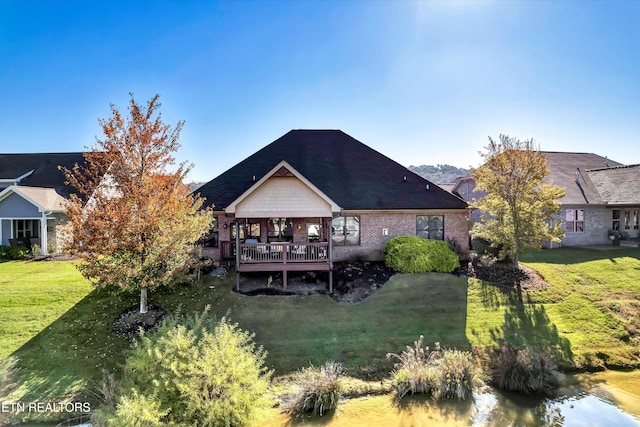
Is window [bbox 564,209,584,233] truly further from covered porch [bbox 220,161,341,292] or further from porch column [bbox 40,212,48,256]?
porch column [bbox 40,212,48,256]

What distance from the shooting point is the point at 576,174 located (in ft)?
83.9

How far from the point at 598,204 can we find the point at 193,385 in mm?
27232

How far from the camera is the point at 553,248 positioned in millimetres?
21891

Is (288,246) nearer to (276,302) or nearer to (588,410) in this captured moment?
(276,302)

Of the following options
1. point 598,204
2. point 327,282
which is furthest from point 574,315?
point 598,204

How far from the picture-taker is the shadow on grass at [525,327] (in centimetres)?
1105

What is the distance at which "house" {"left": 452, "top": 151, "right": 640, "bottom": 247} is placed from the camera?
22641 mm

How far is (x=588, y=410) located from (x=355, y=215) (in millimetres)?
11920

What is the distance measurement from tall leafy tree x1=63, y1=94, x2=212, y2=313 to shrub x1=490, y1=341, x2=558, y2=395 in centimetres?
1084

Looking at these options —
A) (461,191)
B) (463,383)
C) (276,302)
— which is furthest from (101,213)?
(461,191)

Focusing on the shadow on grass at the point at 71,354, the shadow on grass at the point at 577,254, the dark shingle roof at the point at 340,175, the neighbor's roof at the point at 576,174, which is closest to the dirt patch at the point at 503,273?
the shadow on grass at the point at 577,254

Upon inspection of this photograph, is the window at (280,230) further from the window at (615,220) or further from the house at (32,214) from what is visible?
the window at (615,220)

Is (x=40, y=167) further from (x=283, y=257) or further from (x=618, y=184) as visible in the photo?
(x=618, y=184)

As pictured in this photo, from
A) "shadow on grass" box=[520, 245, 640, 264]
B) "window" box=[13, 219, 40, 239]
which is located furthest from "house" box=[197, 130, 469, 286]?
"window" box=[13, 219, 40, 239]
